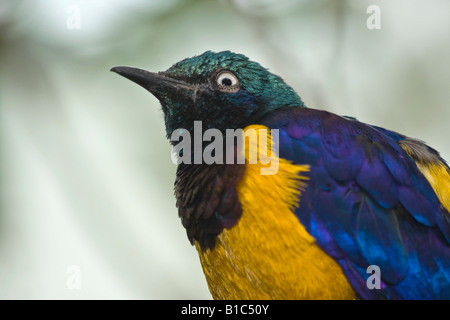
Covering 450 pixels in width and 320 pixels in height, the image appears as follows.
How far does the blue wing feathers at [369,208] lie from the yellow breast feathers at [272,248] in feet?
0.28

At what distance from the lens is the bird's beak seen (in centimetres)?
592

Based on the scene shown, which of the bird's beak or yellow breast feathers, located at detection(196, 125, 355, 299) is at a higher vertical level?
the bird's beak

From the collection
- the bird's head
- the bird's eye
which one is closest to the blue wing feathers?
the bird's head

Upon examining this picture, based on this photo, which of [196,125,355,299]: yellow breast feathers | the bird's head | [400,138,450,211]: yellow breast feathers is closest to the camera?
[196,125,355,299]: yellow breast feathers

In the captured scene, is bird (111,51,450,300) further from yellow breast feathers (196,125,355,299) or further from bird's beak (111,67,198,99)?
bird's beak (111,67,198,99)

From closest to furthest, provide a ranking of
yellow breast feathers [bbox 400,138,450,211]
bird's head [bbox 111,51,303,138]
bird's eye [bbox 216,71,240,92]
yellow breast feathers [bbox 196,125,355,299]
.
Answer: yellow breast feathers [bbox 196,125,355,299] → yellow breast feathers [bbox 400,138,450,211] → bird's head [bbox 111,51,303,138] → bird's eye [bbox 216,71,240,92]

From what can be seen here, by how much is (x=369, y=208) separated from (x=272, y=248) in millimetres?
742

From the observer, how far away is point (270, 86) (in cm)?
596

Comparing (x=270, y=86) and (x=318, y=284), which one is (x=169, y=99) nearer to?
(x=270, y=86)

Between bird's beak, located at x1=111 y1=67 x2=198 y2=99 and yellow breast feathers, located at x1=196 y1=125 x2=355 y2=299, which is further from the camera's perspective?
bird's beak, located at x1=111 y1=67 x2=198 y2=99

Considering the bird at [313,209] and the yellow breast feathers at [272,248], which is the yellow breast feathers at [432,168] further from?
the yellow breast feathers at [272,248]

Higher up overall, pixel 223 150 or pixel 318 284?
pixel 223 150
